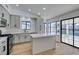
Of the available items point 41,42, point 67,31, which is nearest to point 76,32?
point 67,31

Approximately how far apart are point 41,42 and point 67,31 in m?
2.72

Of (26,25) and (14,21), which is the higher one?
(14,21)

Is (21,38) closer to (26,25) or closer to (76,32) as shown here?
(26,25)

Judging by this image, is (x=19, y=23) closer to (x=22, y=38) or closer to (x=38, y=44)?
(x=22, y=38)

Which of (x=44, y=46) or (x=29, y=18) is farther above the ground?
(x=29, y=18)

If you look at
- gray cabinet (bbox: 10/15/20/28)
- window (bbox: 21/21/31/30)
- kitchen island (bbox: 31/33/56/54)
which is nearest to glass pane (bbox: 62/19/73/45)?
kitchen island (bbox: 31/33/56/54)

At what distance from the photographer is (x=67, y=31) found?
5.64 meters

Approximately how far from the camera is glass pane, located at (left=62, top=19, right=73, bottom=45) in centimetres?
520

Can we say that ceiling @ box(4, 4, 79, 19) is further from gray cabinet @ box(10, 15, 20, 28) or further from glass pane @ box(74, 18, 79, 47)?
gray cabinet @ box(10, 15, 20, 28)

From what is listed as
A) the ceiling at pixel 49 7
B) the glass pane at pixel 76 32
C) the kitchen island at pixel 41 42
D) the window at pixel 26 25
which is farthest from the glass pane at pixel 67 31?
the window at pixel 26 25
